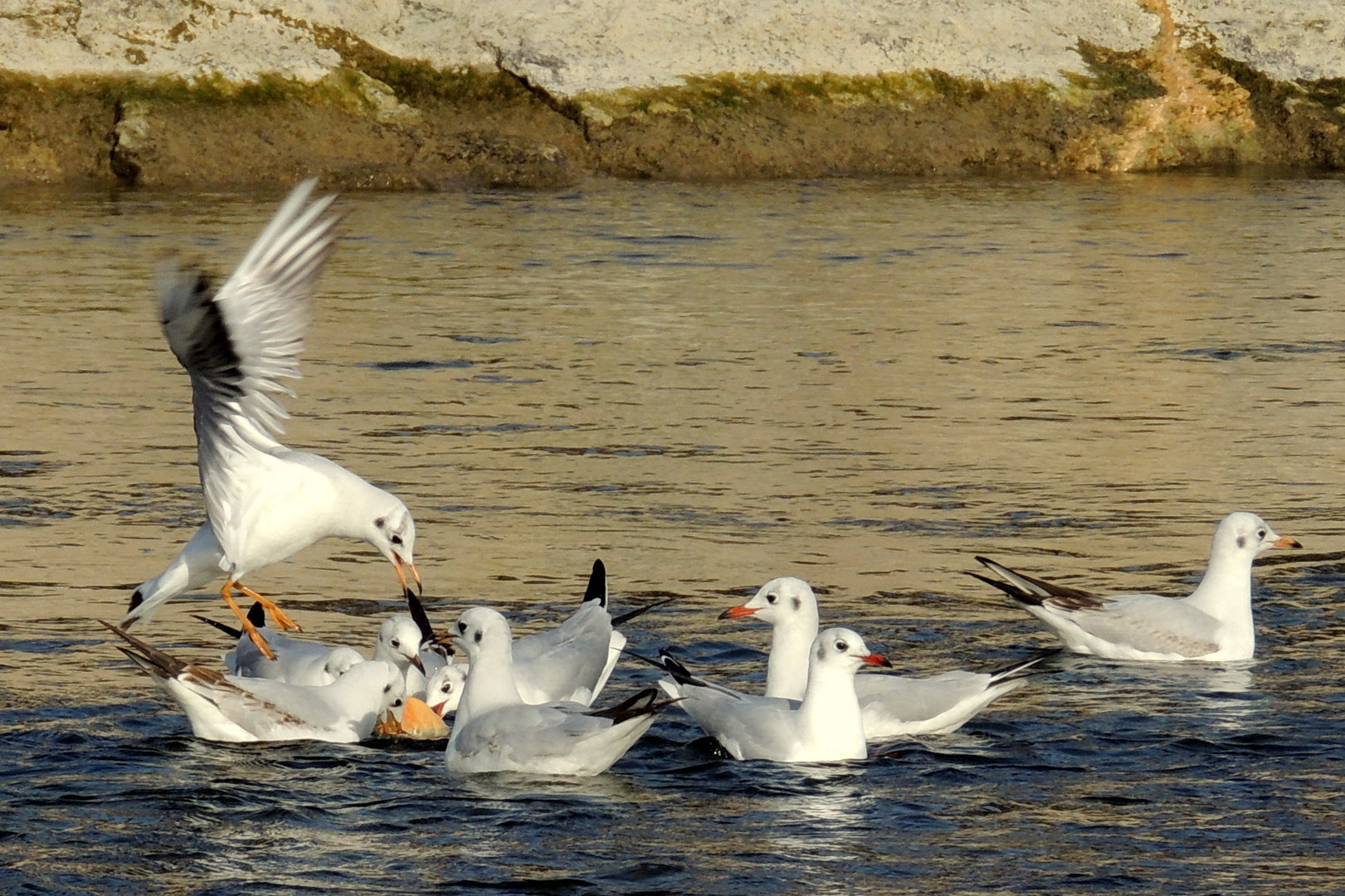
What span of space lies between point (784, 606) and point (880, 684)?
1.94 ft

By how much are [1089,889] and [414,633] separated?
147 inches

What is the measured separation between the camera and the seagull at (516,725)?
8.49m

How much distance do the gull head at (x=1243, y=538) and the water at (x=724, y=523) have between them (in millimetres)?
492

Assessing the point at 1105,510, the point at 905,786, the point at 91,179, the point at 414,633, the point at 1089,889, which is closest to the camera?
the point at 1089,889

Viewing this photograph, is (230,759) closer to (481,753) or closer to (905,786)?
(481,753)

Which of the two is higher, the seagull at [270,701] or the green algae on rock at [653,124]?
the green algae on rock at [653,124]

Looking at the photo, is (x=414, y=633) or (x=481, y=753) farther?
(x=414, y=633)

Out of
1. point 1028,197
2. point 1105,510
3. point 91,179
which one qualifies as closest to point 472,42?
point 91,179

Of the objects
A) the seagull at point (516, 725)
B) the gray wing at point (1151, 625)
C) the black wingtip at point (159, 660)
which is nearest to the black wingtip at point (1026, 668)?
the gray wing at point (1151, 625)

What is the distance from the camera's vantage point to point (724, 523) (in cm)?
1274

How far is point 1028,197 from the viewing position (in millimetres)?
31984

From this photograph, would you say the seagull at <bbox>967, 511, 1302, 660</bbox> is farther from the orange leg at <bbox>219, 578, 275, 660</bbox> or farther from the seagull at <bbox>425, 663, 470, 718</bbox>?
the orange leg at <bbox>219, 578, 275, 660</bbox>

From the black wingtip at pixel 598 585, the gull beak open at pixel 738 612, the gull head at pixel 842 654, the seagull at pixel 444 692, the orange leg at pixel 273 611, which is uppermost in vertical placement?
the gull head at pixel 842 654

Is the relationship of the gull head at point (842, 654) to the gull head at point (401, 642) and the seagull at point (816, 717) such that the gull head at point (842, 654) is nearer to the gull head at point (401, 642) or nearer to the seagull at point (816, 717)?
the seagull at point (816, 717)
